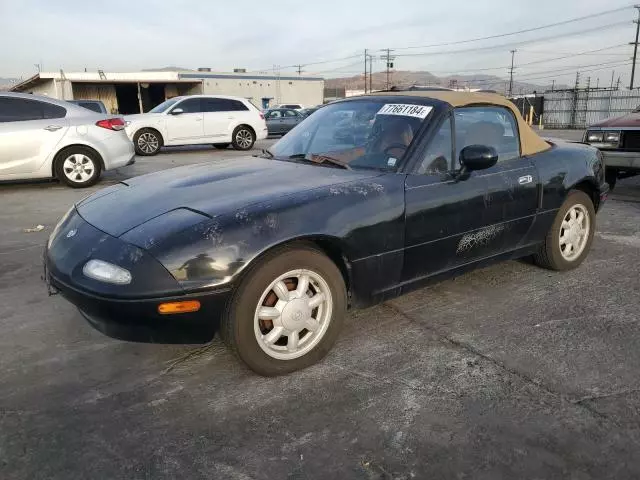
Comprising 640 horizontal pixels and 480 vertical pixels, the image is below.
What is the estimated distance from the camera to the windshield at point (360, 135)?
346 cm

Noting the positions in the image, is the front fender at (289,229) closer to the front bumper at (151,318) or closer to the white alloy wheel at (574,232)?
the front bumper at (151,318)

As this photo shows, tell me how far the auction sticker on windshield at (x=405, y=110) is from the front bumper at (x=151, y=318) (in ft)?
5.95

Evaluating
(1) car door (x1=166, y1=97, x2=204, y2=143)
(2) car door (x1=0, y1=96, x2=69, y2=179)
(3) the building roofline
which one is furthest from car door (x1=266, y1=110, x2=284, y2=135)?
(3) the building roofline

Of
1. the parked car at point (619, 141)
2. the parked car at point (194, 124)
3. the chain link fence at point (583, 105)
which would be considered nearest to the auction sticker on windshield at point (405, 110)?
the parked car at point (619, 141)

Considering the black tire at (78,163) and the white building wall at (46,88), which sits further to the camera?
the white building wall at (46,88)

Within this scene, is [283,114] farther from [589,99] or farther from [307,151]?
[307,151]

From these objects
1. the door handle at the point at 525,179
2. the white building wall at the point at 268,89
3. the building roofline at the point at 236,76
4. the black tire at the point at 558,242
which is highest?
the building roofline at the point at 236,76

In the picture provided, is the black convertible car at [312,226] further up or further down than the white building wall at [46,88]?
further down

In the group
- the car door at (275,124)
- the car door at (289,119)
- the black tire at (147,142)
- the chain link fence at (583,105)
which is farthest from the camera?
the chain link fence at (583,105)

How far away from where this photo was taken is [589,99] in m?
31.0

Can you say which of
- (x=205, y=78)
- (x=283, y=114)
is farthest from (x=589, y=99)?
(x=205, y=78)

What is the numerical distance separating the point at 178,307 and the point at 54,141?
718 cm

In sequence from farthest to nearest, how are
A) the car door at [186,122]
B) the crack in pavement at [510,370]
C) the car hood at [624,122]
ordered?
1. the car door at [186,122]
2. the car hood at [624,122]
3. the crack in pavement at [510,370]

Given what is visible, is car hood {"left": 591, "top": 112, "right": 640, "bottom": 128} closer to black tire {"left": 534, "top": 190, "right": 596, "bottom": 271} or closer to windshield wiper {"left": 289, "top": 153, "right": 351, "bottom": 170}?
black tire {"left": 534, "top": 190, "right": 596, "bottom": 271}
